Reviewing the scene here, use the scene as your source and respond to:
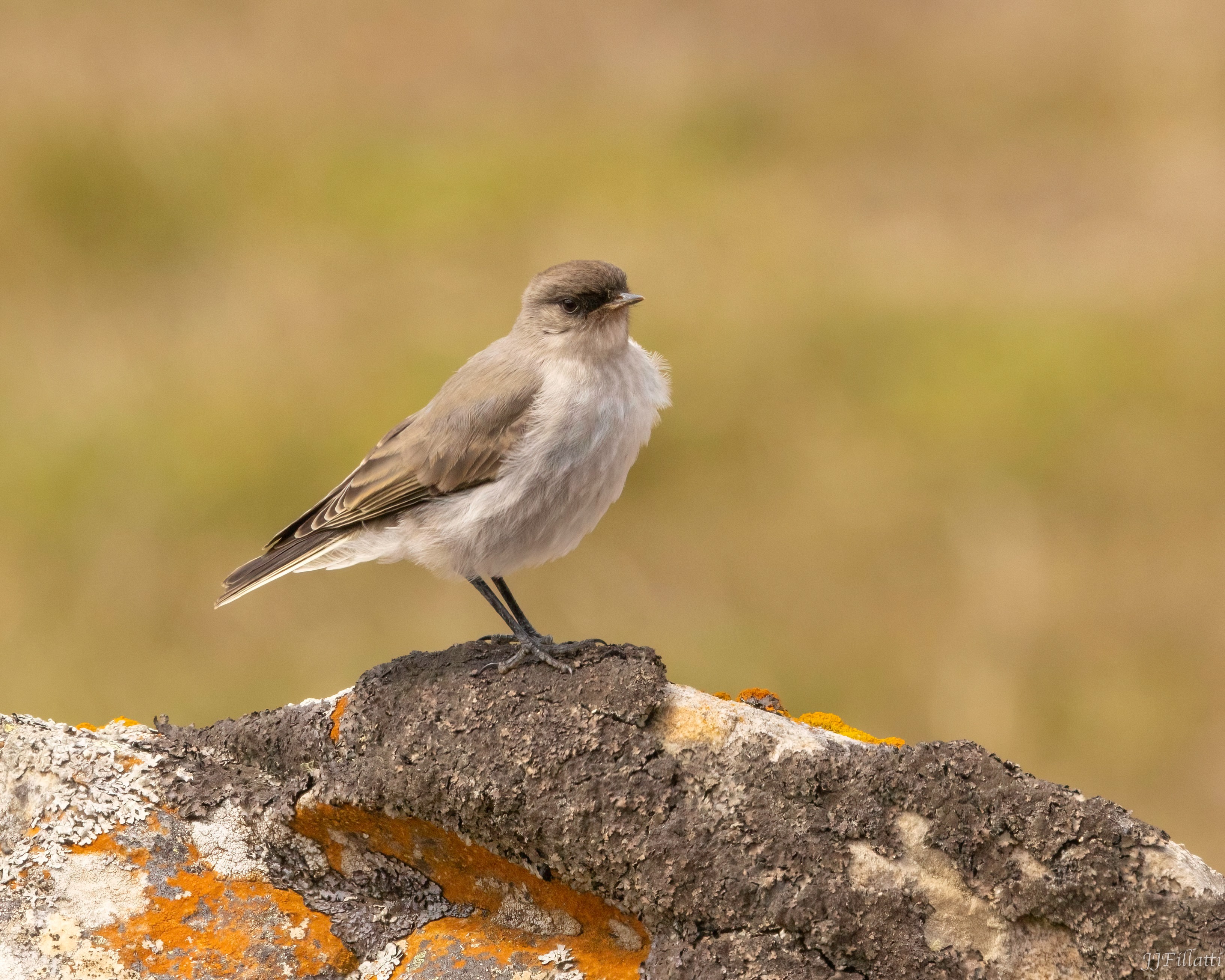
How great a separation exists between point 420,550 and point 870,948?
2.44m

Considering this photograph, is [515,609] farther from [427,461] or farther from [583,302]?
[583,302]

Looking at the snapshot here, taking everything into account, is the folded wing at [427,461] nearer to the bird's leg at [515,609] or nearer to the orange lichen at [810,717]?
the bird's leg at [515,609]

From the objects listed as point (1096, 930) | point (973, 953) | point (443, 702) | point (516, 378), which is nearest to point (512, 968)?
point (443, 702)

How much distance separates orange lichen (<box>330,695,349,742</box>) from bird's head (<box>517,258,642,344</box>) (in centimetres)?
173

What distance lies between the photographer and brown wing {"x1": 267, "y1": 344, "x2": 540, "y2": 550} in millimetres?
4941

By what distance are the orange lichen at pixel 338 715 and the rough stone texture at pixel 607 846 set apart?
0.5 inches

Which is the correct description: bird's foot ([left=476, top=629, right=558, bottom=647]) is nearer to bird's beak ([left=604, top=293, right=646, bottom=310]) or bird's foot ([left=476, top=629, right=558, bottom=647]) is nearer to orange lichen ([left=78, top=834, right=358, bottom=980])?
orange lichen ([left=78, top=834, right=358, bottom=980])

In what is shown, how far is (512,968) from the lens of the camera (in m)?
3.94

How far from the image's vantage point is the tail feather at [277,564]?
5.25 m

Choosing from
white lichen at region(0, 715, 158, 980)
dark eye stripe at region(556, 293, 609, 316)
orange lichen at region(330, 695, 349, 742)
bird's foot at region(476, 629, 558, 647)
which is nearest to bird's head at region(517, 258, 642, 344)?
dark eye stripe at region(556, 293, 609, 316)

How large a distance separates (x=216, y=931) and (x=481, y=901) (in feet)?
2.90

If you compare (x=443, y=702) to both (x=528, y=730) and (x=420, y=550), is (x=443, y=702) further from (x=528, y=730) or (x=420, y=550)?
(x=420, y=550)

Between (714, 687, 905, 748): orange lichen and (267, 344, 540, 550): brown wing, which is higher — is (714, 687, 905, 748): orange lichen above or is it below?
below
